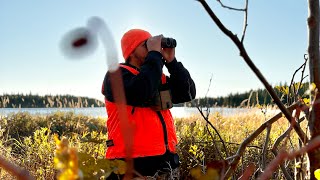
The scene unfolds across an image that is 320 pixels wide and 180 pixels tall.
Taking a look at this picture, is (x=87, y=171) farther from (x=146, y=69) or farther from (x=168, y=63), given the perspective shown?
(x=168, y=63)

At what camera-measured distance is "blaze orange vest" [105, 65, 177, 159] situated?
2.82 meters

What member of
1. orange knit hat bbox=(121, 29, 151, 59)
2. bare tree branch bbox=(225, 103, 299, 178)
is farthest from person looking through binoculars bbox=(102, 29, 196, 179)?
bare tree branch bbox=(225, 103, 299, 178)

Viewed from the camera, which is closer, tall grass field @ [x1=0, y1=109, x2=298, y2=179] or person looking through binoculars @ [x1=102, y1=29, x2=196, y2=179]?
tall grass field @ [x1=0, y1=109, x2=298, y2=179]

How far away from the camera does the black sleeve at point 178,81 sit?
317 cm

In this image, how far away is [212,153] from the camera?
4.37 m

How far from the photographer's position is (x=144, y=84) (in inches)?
108

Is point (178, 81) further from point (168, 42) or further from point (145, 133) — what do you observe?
point (145, 133)

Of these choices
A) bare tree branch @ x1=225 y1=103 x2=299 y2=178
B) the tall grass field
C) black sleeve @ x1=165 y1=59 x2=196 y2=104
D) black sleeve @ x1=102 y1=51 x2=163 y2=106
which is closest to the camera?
bare tree branch @ x1=225 y1=103 x2=299 y2=178

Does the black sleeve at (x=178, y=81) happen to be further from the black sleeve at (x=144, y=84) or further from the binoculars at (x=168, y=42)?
the black sleeve at (x=144, y=84)

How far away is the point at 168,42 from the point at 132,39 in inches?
12.7

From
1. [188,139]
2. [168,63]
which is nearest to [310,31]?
[168,63]

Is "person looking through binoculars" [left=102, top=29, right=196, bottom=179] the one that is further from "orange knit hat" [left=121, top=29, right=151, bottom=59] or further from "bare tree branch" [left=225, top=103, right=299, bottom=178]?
"bare tree branch" [left=225, top=103, right=299, bottom=178]

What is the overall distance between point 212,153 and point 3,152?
1983 mm

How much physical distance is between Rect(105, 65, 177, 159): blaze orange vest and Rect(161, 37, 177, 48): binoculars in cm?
29
